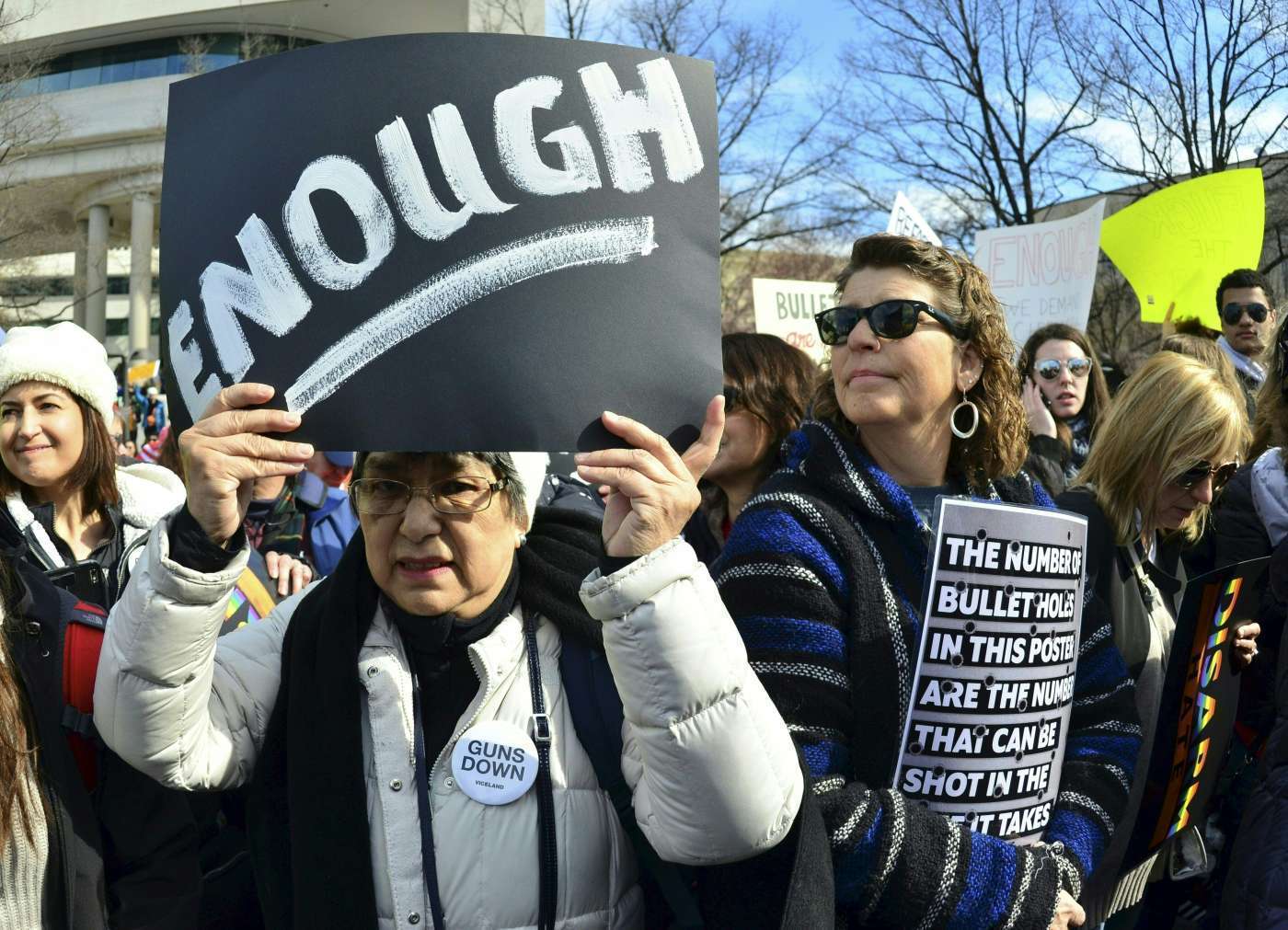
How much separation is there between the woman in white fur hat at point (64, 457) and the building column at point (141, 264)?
3468cm

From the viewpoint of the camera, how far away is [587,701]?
2.14 metres

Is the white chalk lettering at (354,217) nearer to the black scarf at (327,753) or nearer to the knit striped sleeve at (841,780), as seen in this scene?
the black scarf at (327,753)

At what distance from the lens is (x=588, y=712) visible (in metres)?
2.12

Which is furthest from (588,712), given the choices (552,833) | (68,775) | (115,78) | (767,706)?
(115,78)

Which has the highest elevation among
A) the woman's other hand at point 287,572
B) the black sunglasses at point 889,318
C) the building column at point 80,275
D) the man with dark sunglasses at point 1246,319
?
the building column at point 80,275

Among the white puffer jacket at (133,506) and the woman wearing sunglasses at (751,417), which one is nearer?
the white puffer jacket at (133,506)

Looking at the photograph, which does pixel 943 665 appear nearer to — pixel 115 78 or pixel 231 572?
pixel 231 572

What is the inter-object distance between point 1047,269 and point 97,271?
38600 millimetres

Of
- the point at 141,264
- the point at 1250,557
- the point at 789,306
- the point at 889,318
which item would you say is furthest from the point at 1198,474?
the point at 141,264

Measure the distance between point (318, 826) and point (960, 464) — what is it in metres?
1.48

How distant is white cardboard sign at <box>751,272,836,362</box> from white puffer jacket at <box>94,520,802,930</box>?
21.4 ft

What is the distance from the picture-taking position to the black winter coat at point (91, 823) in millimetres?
2049

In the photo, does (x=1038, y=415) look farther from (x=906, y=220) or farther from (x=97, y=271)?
(x=97, y=271)

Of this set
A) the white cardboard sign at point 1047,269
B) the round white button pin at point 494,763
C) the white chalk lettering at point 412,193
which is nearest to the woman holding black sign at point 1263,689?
the round white button pin at point 494,763
